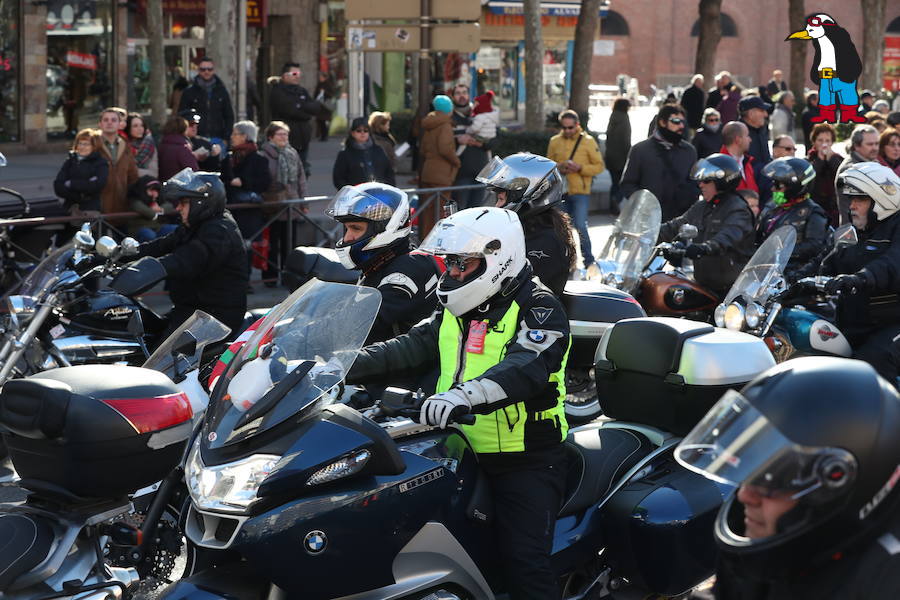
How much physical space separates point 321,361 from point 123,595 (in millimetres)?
915

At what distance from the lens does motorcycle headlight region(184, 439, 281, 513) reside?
3561 mm

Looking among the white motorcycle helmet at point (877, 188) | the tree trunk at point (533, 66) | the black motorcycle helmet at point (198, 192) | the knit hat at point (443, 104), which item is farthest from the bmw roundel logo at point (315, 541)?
the tree trunk at point (533, 66)

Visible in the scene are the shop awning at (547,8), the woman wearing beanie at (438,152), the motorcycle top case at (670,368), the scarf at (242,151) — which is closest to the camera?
the motorcycle top case at (670,368)

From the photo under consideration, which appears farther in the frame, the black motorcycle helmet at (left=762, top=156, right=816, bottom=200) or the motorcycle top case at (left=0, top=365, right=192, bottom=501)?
the black motorcycle helmet at (left=762, top=156, right=816, bottom=200)

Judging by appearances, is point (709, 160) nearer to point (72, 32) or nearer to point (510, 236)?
point (510, 236)

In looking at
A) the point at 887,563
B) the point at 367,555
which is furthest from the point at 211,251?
the point at 887,563

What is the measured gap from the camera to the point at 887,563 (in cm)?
236

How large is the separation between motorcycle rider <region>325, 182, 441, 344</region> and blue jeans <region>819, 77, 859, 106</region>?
643cm

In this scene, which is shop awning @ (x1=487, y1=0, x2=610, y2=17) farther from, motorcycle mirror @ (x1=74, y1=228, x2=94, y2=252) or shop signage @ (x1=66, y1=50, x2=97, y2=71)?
motorcycle mirror @ (x1=74, y1=228, x2=94, y2=252)

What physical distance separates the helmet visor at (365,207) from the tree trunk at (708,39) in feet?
69.4

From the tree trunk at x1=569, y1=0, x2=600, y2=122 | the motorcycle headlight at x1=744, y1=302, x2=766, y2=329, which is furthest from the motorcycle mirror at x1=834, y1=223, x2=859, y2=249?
the tree trunk at x1=569, y1=0, x2=600, y2=122

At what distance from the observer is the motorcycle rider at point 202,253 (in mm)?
6949

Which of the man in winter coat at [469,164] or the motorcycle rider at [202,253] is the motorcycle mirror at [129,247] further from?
the man in winter coat at [469,164]

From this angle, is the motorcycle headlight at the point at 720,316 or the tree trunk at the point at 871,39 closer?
the motorcycle headlight at the point at 720,316
